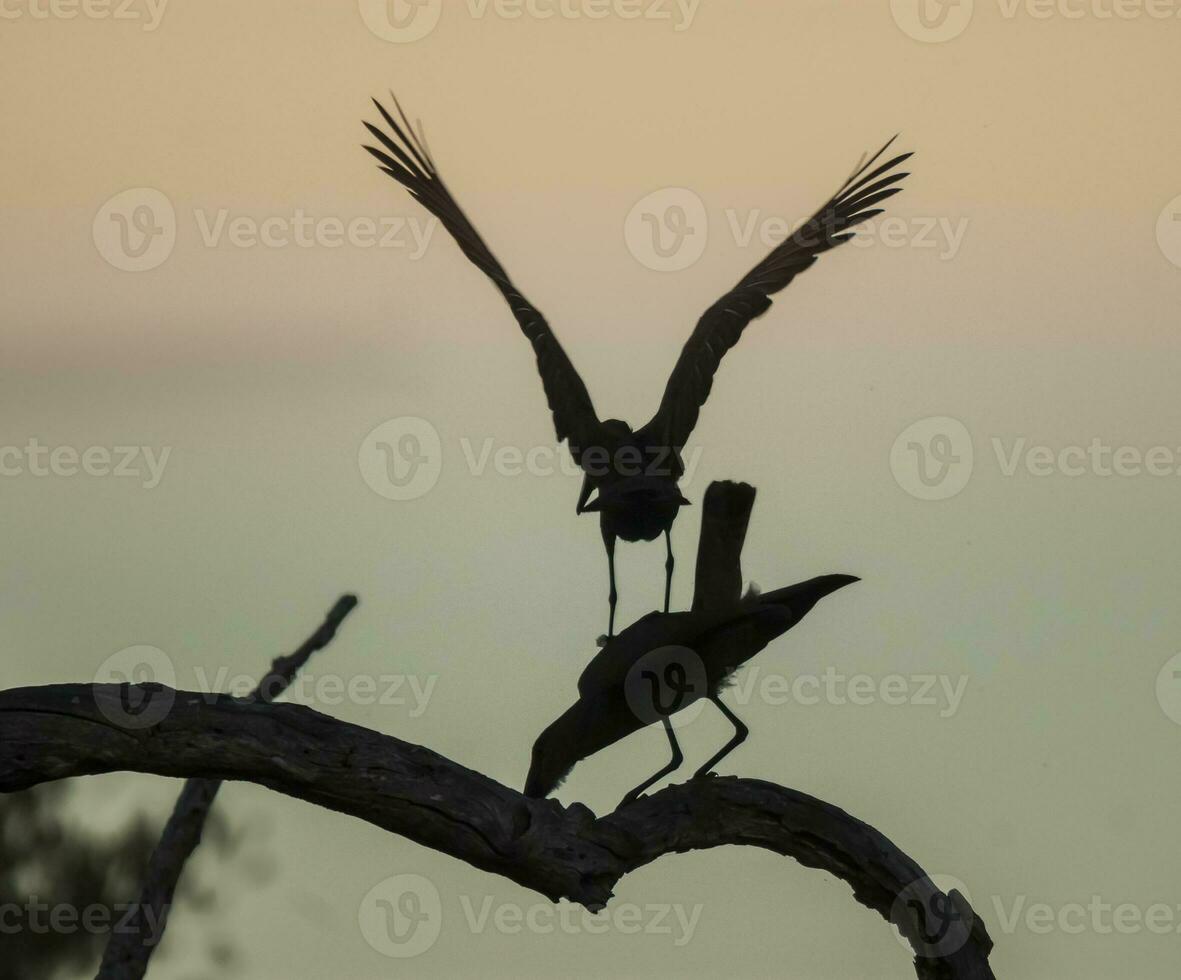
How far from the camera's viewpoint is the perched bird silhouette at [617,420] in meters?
6.50

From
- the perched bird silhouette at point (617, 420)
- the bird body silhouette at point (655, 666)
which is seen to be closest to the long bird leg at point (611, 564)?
the perched bird silhouette at point (617, 420)

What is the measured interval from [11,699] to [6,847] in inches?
459

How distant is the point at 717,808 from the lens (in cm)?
479

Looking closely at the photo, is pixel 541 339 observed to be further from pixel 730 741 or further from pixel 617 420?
pixel 730 741

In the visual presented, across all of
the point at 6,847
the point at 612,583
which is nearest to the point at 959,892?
the point at 612,583

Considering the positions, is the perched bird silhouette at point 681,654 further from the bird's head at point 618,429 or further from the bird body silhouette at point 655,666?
the bird's head at point 618,429

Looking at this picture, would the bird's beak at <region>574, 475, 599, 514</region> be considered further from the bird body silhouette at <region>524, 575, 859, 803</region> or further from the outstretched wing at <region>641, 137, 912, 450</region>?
the bird body silhouette at <region>524, 575, 859, 803</region>

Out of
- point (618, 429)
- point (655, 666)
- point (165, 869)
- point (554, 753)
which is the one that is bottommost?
point (165, 869)

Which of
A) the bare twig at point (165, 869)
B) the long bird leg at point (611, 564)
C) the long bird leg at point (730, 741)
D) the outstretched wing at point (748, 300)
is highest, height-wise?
the outstretched wing at point (748, 300)

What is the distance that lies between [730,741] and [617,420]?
204 centimetres

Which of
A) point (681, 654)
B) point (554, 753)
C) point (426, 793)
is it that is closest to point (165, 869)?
point (554, 753)

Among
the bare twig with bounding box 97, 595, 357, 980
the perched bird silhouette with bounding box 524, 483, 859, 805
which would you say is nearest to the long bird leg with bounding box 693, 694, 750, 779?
the perched bird silhouette with bounding box 524, 483, 859, 805

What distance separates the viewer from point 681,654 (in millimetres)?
4820

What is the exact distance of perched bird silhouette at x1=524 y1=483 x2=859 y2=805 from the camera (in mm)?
4664
